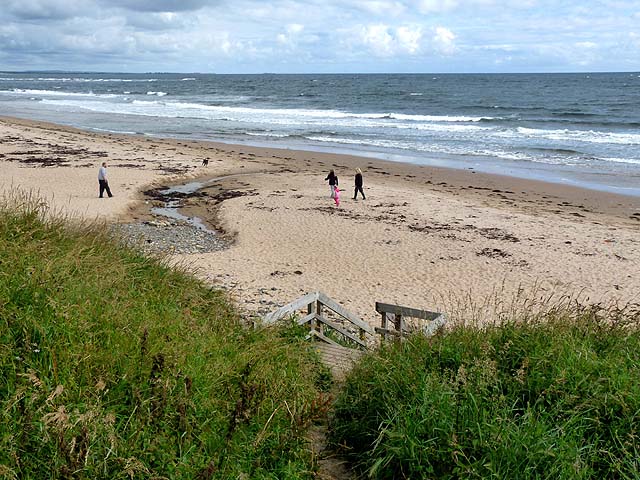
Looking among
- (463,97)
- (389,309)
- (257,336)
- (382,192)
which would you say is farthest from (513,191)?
(463,97)

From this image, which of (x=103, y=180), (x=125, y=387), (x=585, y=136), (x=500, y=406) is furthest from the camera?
(x=585, y=136)

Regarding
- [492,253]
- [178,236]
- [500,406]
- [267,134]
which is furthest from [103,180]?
[267,134]

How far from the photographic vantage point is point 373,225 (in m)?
18.3

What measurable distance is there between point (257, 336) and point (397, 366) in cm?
153

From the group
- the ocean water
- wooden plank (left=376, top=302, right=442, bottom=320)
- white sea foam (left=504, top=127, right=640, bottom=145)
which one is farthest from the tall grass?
white sea foam (left=504, top=127, right=640, bottom=145)

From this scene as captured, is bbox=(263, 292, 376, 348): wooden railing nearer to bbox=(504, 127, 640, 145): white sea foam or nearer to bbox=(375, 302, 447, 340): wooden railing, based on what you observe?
bbox=(375, 302, 447, 340): wooden railing

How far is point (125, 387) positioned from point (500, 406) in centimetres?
270

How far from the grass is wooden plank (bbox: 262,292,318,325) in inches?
60.0

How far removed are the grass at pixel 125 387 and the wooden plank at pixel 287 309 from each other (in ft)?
5.00

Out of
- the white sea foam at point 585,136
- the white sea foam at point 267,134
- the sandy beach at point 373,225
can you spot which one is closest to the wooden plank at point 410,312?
the sandy beach at point 373,225

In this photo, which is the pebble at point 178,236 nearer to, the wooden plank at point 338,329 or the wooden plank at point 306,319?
the wooden plank at point 338,329

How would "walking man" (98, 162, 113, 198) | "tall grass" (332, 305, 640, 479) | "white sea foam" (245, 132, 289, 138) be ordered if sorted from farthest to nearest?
"white sea foam" (245, 132, 289, 138)
"walking man" (98, 162, 113, 198)
"tall grass" (332, 305, 640, 479)

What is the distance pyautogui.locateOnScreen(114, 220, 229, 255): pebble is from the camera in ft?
51.3

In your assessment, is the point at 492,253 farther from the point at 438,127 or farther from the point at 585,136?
the point at 438,127
